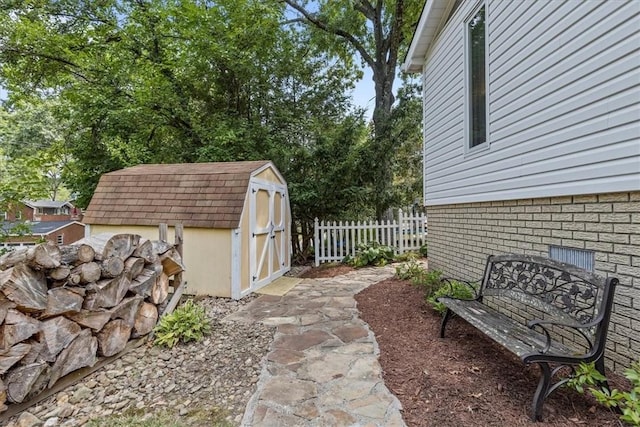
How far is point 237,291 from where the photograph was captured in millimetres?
5461

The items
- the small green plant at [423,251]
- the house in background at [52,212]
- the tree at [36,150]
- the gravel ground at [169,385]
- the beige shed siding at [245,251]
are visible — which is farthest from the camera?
the house in background at [52,212]

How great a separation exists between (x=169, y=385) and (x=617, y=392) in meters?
3.29

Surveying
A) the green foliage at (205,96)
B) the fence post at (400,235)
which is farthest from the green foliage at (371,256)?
the green foliage at (205,96)

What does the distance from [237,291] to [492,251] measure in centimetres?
392

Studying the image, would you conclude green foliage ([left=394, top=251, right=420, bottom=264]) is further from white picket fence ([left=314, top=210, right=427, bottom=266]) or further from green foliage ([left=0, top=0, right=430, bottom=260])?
green foliage ([left=0, top=0, right=430, bottom=260])

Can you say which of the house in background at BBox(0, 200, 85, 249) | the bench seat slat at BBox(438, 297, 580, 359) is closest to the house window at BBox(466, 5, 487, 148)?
the bench seat slat at BBox(438, 297, 580, 359)

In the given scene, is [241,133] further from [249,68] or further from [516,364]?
[516,364]

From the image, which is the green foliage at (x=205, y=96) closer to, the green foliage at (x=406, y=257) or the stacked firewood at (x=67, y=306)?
the green foliage at (x=406, y=257)

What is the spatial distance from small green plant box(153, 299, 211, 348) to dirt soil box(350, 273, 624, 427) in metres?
2.06

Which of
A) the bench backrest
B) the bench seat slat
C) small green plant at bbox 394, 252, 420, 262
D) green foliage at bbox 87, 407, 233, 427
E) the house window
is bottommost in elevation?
green foliage at bbox 87, 407, 233, 427

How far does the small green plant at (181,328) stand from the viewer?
362 centimetres

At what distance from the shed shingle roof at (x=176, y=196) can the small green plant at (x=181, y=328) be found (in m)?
1.80

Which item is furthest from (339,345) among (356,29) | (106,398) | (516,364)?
(356,29)

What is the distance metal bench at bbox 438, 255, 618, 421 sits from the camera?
6.97ft
